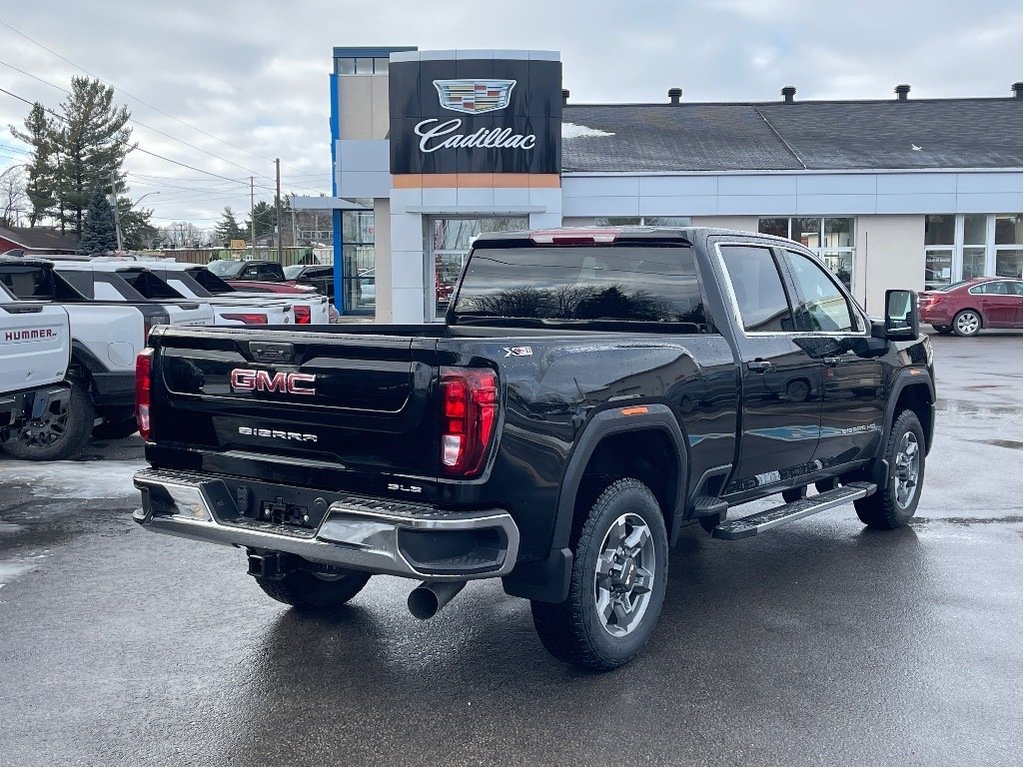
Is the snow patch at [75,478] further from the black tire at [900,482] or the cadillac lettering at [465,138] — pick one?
the cadillac lettering at [465,138]

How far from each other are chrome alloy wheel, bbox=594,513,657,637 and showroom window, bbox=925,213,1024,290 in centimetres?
2827

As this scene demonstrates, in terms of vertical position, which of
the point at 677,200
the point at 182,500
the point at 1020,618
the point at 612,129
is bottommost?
the point at 1020,618

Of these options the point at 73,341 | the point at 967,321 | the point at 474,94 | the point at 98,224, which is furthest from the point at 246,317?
the point at 98,224

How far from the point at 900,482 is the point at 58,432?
23.8 ft

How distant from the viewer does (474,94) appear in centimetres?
2547

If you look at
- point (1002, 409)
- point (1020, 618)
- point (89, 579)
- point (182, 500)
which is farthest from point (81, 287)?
point (1002, 409)

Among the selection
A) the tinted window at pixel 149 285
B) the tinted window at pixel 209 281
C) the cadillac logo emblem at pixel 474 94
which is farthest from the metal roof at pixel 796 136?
the tinted window at pixel 149 285

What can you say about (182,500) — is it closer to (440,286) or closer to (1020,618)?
(1020,618)

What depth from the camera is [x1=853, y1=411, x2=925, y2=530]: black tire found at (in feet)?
23.8

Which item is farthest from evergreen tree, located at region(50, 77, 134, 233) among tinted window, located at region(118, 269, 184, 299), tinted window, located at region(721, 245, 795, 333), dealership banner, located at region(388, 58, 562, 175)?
tinted window, located at region(721, 245, 795, 333)

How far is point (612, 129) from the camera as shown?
34.3 meters

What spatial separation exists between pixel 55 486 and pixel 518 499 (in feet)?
19.1

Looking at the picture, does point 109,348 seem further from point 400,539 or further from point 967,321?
point 967,321

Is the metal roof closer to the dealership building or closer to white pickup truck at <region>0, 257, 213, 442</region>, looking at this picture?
the dealership building
